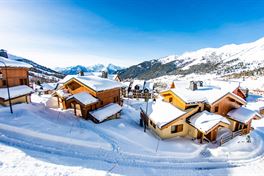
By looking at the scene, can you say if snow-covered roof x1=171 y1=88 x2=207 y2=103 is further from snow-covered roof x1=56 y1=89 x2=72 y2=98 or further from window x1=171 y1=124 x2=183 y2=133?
snow-covered roof x1=56 y1=89 x2=72 y2=98

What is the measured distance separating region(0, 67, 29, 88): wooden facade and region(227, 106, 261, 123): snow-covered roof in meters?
34.7

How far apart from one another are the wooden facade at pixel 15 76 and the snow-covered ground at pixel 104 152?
20.4 ft

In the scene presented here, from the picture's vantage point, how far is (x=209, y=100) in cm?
2423

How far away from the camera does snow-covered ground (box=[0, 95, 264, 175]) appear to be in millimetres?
11781

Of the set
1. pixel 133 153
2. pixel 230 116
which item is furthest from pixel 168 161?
pixel 230 116

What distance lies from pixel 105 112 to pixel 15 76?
16.0 metres

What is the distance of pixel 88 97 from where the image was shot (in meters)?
25.5

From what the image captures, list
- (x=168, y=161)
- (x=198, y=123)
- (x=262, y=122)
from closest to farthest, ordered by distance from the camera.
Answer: (x=168, y=161), (x=198, y=123), (x=262, y=122)

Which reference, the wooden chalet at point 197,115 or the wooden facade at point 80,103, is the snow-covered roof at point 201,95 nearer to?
the wooden chalet at point 197,115

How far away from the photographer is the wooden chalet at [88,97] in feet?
80.3

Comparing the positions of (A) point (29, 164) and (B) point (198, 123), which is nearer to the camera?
(A) point (29, 164)

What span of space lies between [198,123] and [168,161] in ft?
27.4

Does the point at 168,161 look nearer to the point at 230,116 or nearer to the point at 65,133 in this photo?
the point at 65,133

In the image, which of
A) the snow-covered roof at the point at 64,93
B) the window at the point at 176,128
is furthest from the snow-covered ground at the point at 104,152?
the snow-covered roof at the point at 64,93
